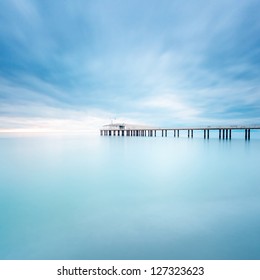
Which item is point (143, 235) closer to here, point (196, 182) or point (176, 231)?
point (176, 231)

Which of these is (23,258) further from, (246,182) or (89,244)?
(246,182)

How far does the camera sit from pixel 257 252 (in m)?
2.58

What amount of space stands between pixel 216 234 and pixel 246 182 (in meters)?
3.81

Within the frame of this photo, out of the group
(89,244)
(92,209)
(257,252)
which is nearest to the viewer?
(257,252)

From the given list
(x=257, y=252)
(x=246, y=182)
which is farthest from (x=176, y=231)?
(x=246, y=182)

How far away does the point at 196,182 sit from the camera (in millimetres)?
5863

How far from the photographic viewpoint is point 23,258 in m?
2.58

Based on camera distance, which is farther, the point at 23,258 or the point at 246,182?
the point at 246,182

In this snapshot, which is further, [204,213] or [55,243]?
[204,213]
